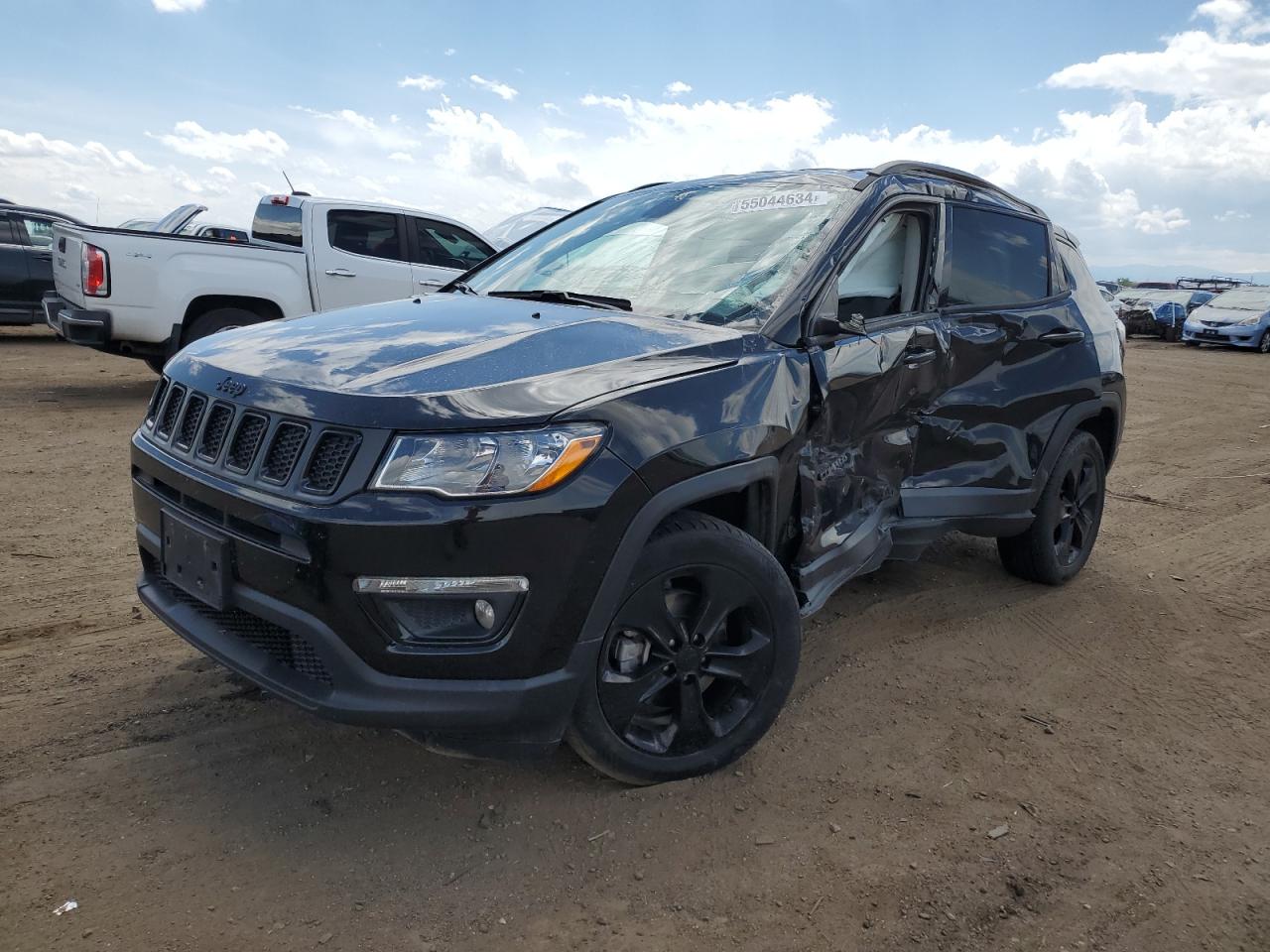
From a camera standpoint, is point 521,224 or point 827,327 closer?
point 827,327

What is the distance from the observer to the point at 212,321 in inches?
334

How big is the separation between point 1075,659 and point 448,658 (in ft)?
9.63

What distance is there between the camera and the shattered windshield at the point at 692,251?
3.30m

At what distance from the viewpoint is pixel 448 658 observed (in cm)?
238

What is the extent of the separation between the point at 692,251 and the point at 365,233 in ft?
22.1

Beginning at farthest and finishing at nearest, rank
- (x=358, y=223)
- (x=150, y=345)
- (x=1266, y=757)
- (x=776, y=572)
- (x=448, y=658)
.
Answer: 1. (x=358, y=223)
2. (x=150, y=345)
3. (x=1266, y=757)
4. (x=776, y=572)
5. (x=448, y=658)

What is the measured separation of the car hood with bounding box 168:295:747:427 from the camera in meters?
2.39

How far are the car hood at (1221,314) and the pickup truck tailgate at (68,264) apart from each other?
76.7 feet

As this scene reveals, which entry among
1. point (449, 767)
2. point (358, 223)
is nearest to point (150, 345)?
point (358, 223)

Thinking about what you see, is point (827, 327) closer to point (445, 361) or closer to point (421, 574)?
point (445, 361)

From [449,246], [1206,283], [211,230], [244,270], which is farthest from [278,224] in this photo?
[1206,283]

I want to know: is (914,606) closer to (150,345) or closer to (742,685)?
(742,685)

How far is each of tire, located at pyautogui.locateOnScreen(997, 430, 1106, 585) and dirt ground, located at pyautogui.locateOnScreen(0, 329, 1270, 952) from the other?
38 cm

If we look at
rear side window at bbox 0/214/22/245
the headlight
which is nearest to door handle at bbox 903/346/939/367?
the headlight
